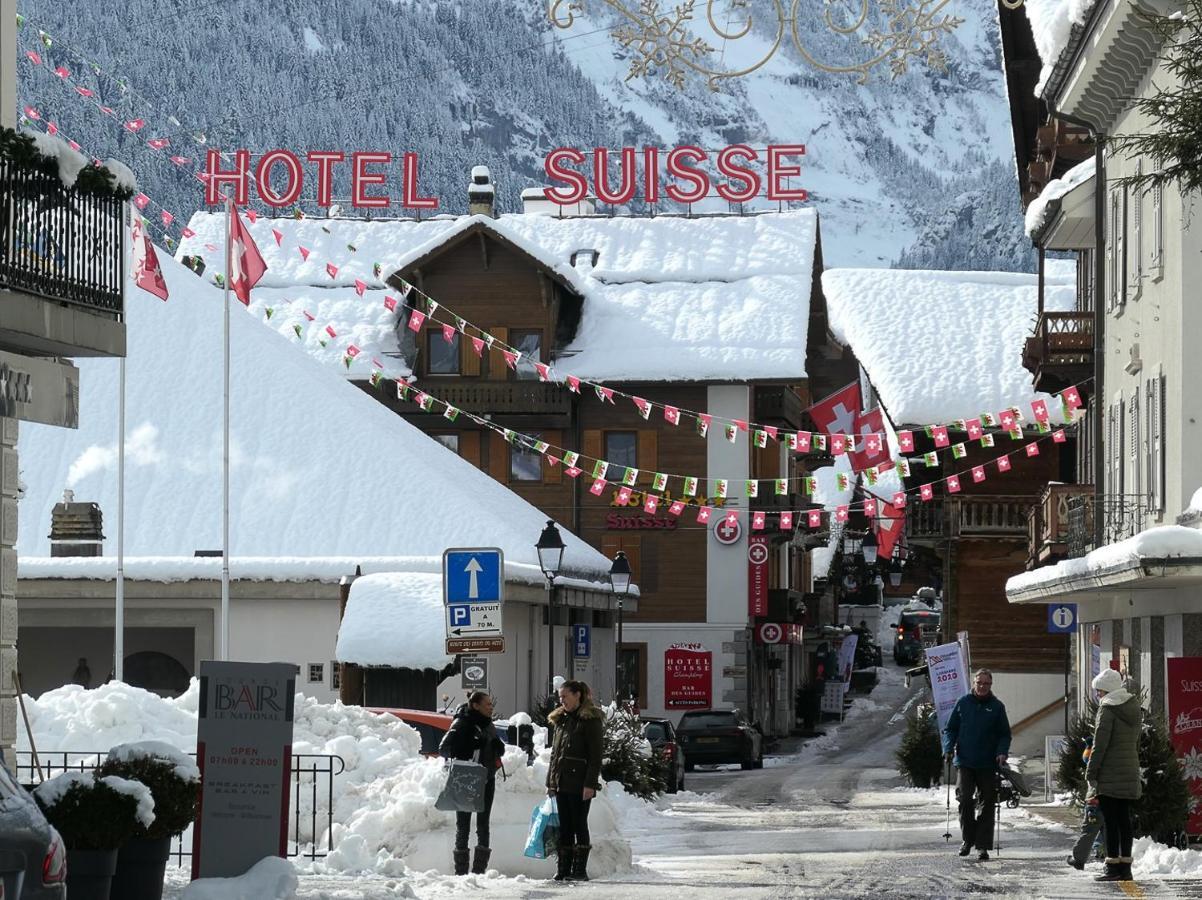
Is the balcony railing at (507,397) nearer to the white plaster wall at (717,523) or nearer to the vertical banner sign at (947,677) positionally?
the white plaster wall at (717,523)

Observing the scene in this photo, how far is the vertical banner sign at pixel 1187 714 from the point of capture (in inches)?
829

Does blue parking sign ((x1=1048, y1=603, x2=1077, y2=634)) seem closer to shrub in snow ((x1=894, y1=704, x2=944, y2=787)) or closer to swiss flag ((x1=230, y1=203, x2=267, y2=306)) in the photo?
shrub in snow ((x1=894, y1=704, x2=944, y2=787))

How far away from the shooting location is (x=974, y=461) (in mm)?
50969

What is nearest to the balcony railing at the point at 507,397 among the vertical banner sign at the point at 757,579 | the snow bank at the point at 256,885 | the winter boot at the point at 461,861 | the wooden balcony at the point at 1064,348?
the vertical banner sign at the point at 757,579

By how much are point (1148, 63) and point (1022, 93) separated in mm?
13353

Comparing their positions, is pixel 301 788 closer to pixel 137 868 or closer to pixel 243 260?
pixel 137 868

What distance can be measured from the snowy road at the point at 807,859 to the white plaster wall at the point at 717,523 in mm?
19743

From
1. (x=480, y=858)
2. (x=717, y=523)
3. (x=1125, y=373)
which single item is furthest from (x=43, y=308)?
(x=717, y=523)

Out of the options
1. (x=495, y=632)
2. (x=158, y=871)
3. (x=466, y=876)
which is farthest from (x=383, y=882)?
(x=495, y=632)

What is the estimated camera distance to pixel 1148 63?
28.7 meters

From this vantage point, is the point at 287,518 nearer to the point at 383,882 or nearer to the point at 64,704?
the point at 64,704

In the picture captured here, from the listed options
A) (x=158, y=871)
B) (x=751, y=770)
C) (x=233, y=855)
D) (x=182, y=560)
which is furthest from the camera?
(x=751, y=770)

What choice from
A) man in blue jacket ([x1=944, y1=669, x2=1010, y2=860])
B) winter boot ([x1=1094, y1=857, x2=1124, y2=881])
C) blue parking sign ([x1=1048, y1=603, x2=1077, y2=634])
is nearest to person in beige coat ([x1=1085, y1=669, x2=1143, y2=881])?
winter boot ([x1=1094, y1=857, x2=1124, y2=881])

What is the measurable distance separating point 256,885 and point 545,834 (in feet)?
12.6
